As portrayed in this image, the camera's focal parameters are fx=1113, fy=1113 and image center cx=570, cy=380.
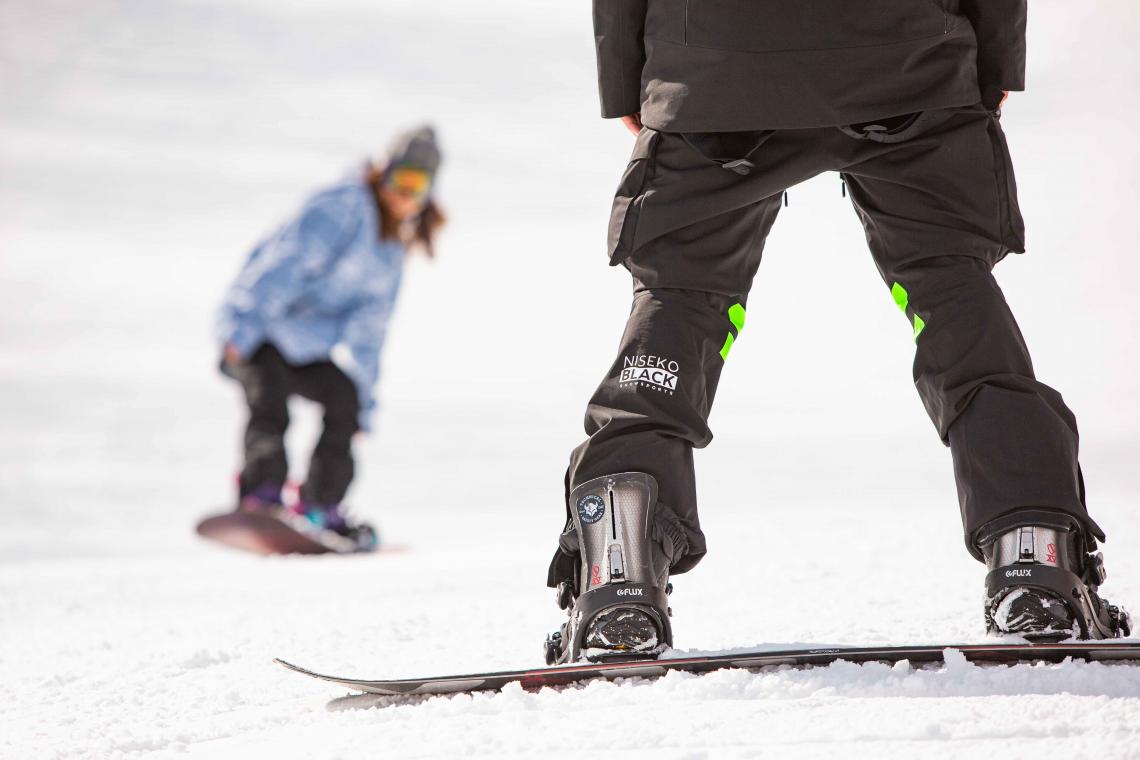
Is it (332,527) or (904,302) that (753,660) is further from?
(332,527)

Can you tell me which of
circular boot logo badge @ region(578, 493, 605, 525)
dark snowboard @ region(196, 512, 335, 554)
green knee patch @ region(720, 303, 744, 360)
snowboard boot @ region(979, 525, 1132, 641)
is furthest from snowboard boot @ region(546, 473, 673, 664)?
dark snowboard @ region(196, 512, 335, 554)

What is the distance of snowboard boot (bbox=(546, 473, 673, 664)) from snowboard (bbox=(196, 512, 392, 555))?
3078mm

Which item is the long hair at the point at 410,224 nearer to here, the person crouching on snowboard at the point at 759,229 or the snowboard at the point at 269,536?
the snowboard at the point at 269,536

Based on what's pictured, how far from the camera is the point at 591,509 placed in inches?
45.9

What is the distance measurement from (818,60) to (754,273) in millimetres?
244

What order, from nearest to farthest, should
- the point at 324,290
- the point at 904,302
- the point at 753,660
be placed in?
the point at 753,660, the point at 904,302, the point at 324,290

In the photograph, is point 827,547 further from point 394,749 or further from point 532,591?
point 394,749

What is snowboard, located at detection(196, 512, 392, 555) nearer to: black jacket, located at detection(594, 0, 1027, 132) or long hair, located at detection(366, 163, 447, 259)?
long hair, located at detection(366, 163, 447, 259)

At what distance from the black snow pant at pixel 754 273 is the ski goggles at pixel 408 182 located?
130 inches

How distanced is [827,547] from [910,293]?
123 centimetres

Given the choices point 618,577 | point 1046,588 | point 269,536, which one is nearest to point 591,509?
point 618,577

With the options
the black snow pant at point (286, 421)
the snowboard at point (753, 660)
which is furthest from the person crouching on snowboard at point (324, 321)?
the snowboard at point (753, 660)

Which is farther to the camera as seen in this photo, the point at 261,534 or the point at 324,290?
the point at 324,290

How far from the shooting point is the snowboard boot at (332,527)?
4.17m
